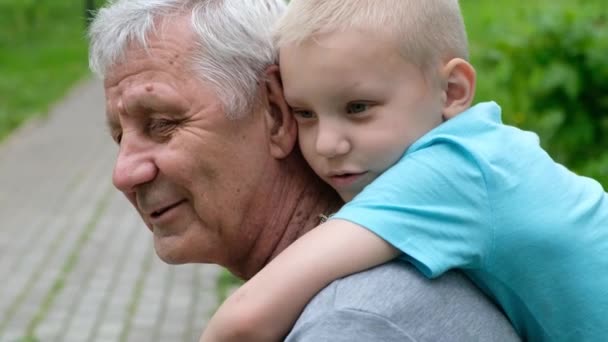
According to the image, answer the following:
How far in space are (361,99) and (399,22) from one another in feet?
0.52

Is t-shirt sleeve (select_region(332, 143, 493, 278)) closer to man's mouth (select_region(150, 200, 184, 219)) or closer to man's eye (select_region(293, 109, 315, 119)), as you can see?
man's eye (select_region(293, 109, 315, 119))

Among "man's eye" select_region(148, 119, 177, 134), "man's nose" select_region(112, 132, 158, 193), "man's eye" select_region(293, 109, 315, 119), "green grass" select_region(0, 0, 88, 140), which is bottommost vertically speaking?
"green grass" select_region(0, 0, 88, 140)

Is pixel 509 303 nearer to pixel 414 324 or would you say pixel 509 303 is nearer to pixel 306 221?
pixel 414 324

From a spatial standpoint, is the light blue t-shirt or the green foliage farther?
the green foliage

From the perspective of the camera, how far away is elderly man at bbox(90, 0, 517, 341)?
2.49 m

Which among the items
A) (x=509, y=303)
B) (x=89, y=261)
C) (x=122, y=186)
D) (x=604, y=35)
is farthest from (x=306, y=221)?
(x=89, y=261)

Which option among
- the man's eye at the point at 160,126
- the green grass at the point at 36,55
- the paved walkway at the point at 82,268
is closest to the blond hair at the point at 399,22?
the man's eye at the point at 160,126

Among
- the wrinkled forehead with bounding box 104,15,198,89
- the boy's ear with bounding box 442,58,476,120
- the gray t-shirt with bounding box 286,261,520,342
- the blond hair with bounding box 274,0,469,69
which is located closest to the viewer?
the gray t-shirt with bounding box 286,261,520,342

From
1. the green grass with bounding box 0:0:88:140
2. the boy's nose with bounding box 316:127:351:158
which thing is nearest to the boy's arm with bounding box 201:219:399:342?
the boy's nose with bounding box 316:127:351:158

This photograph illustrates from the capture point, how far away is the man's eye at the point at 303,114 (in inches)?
93.7

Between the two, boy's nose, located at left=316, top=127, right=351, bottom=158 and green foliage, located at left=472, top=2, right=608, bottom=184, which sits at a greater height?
boy's nose, located at left=316, top=127, right=351, bottom=158

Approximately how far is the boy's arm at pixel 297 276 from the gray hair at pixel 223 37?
0.47 metres

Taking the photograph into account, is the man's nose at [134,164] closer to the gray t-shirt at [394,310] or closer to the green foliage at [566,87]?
the gray t-shirt at [394,310]

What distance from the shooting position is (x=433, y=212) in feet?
6.93
